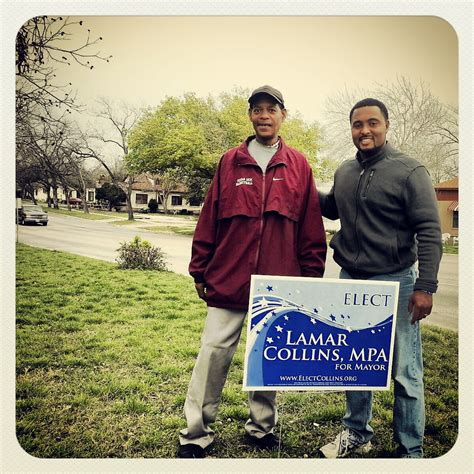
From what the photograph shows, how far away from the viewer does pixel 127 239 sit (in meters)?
2.58

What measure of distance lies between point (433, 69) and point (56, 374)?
8.23 ft

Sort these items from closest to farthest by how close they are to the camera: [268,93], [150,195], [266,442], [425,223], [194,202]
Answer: [425,223], [268,93], [266,442], [194,202], [150,195]

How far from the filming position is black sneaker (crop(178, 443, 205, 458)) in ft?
7.70

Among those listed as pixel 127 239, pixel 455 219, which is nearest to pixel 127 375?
pixel 127 239

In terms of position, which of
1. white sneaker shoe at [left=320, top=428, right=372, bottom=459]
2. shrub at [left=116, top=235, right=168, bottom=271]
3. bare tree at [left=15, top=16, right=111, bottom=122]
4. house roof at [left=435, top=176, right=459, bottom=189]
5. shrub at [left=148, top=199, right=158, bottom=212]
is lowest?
white sneaker shoe at [left=320, top=428, right=372, bottom=459]

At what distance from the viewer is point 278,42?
251 cm

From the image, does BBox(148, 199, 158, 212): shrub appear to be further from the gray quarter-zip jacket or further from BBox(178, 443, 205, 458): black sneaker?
BBox(178, 443, 205, 458): black sneaker

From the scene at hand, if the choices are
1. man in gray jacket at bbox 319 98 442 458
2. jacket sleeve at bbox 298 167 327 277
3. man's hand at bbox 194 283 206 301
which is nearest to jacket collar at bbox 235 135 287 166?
jacket sleeve at bbox 298 167 327 277

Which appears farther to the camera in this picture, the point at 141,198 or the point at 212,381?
the point at 141,198

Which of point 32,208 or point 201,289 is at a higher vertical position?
point 32,208

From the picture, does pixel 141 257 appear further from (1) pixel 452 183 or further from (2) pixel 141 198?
(1) pixel 452 183

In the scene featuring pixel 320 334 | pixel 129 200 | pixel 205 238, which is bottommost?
pixel 320 334

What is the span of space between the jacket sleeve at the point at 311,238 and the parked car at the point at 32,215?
4.43 feet

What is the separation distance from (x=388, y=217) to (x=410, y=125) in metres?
0.64
